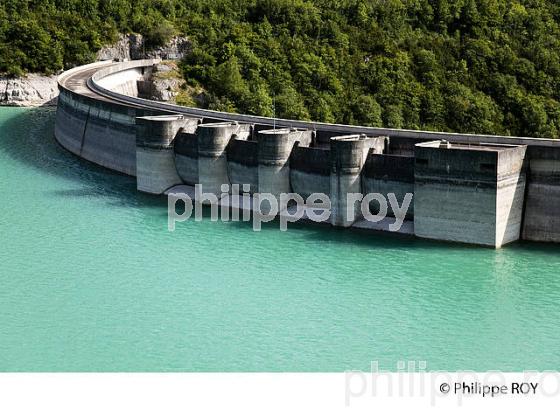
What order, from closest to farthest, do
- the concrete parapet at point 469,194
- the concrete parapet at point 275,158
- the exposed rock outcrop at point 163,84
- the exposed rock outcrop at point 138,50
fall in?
the concrete parapet at point 469,194 → the concrete parapet at point 275,158 → the exposed rock outcrop at point 163,84 → the exposed rock outcrop at point 138,50

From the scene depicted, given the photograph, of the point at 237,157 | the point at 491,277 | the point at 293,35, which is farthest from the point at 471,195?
the point at 293,35

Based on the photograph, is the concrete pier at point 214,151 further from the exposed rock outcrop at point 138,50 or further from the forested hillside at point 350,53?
the exposed rock outcrop at point 138,50

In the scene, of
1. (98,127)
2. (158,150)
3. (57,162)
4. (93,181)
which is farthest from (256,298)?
(57,162)

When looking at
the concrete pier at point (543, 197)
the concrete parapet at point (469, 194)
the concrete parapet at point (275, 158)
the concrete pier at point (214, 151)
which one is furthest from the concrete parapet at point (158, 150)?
the concrete pier at point (543, 197)

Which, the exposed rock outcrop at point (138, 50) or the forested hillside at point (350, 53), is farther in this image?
the exposed rock outcrop at point (138, 50)

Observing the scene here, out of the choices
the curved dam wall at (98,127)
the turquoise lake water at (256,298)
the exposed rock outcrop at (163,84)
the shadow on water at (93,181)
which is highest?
the exposed rock outcrop at (163,84)

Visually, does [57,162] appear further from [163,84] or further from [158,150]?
[163,84]
